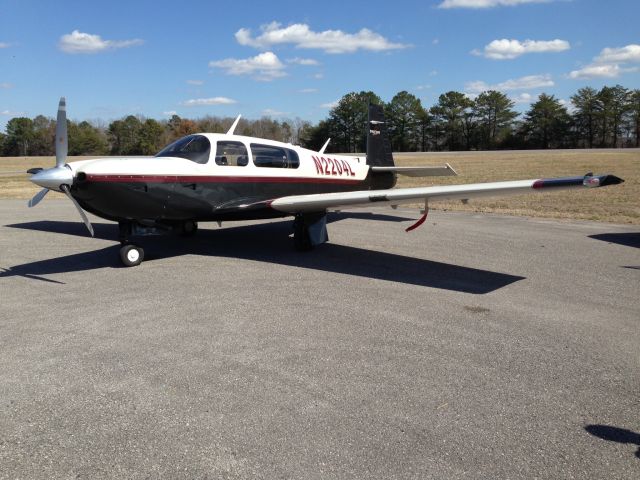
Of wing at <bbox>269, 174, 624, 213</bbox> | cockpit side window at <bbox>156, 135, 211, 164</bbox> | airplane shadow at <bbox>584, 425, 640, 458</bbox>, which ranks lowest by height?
airplane shadow at <bbox>584, 425, 640, 458</bbox>

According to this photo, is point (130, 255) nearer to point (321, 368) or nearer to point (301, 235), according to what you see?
point (301, 235)

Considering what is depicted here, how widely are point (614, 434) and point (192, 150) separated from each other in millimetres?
7292

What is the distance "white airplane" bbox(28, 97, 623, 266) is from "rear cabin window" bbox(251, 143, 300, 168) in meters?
0.02

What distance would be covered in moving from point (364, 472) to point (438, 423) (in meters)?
0.76

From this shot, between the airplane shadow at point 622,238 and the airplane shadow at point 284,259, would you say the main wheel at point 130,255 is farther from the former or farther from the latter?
the airplane shadow at point 622,238

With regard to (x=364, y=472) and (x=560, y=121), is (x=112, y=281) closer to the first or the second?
(x=364, y=472)

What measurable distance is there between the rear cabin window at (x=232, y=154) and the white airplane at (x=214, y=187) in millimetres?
18

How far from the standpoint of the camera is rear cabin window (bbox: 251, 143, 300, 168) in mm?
9391

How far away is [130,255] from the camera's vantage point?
8.09 m

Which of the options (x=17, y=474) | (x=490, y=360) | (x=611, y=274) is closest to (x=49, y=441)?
(x=17, y=474)

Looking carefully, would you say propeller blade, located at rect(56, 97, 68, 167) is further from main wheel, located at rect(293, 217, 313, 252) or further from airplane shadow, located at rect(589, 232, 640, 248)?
airplane shadow, located at rect(589, 232, 640, 248)

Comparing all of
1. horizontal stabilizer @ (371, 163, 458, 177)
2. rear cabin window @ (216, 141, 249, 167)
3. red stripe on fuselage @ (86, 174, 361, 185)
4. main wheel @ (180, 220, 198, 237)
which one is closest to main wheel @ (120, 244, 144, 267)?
red stripe on fuselage @ (86, 174, 361, 185)

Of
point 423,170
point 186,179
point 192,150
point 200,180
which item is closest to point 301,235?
point 200,180

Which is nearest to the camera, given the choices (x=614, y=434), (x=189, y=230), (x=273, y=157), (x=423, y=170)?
(x=614, y=434)
